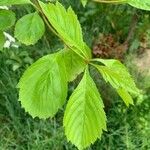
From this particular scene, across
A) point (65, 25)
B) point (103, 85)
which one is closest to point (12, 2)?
point (65, 25)

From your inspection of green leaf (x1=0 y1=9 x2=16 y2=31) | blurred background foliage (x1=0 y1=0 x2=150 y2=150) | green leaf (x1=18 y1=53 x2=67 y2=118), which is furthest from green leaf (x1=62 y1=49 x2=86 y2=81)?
blurred background foliage (x1=0 y1=0 x2=150 y2=150)

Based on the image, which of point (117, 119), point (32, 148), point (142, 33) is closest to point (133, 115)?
point (117, 119)

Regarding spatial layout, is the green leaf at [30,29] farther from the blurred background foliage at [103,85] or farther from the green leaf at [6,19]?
the blurred background foliage at [103,85]

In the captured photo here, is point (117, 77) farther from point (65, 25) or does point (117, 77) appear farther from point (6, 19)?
point (6, 19)

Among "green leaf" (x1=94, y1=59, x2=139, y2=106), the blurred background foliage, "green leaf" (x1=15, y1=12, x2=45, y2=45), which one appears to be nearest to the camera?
"green leaf" (x1=94, y1=59, x2=139, y2=106)

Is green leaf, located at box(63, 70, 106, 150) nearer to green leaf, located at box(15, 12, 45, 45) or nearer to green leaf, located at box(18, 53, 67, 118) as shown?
green leaf, located at box(18, 53, 67, 118)

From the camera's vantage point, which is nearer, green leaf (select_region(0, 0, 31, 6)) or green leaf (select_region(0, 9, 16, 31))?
green leaf (select_region(0, 0, 31, 6))
